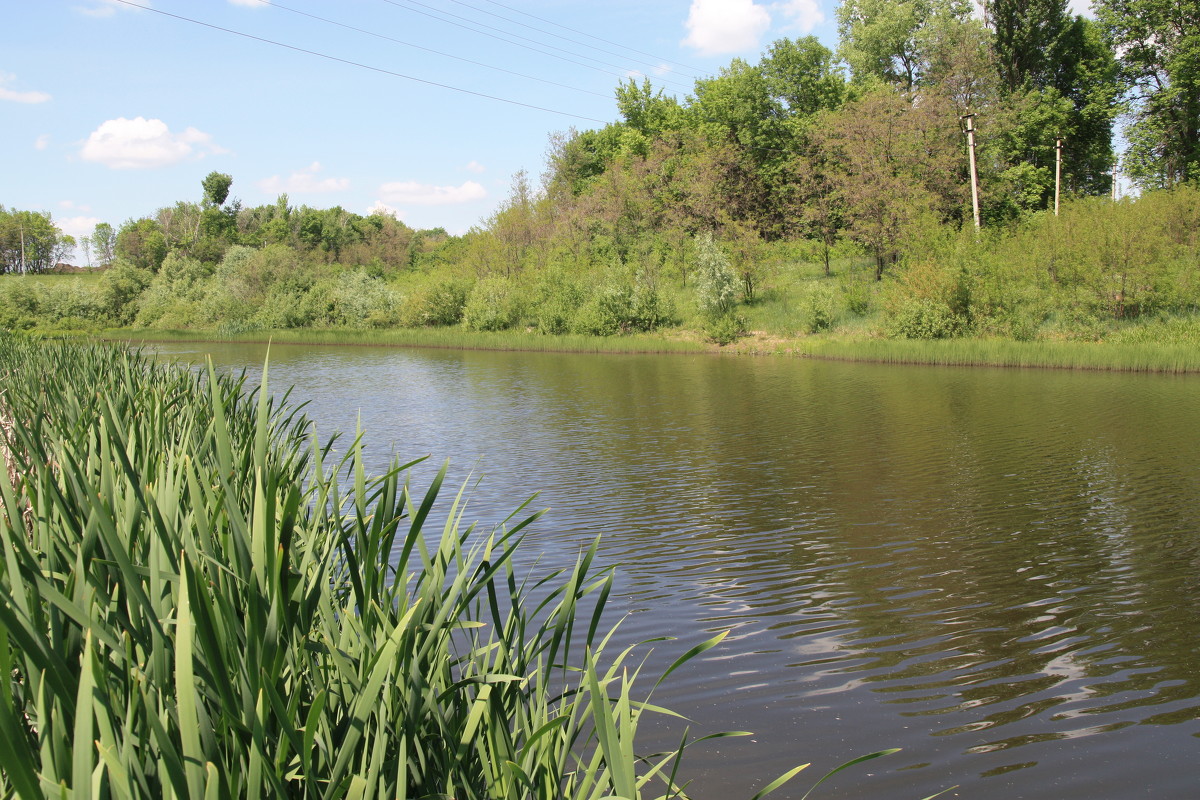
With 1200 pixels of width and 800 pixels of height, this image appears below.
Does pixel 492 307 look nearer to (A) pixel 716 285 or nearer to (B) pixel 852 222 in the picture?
(A) pixel 716 285

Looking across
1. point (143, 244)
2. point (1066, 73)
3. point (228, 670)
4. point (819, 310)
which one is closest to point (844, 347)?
point (819, 310)

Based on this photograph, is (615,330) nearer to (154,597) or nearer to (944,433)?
(944,433)

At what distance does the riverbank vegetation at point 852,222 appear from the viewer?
25906 millimetres

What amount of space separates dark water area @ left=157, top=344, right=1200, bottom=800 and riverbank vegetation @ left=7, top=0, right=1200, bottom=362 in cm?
1030

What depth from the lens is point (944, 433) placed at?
1282 cm

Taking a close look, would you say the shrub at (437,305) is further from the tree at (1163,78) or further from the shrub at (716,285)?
the tree at (1163,78)

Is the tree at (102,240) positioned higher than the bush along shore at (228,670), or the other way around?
the tree at (102,240)

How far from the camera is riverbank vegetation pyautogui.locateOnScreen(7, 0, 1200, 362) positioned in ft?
85.0

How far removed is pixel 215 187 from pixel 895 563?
81399 millimetres

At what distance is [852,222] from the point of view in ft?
111

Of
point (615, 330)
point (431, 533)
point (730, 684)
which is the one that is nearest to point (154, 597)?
point (730, 684)

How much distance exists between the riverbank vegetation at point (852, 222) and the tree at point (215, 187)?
28.9 m

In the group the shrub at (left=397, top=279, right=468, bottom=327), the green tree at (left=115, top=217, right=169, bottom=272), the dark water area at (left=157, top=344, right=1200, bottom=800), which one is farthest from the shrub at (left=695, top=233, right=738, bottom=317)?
the green tree at (left=115, top=217, right=169, bottom=272)

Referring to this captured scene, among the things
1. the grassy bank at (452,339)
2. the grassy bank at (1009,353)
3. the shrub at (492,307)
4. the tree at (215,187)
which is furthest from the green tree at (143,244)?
the grassy bank at (1009,353)
